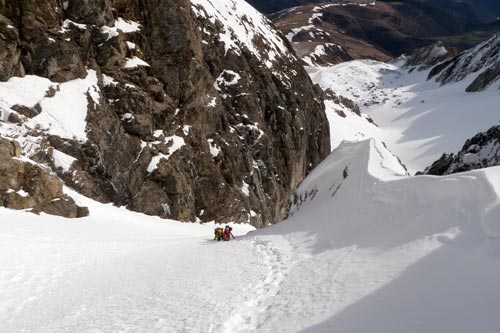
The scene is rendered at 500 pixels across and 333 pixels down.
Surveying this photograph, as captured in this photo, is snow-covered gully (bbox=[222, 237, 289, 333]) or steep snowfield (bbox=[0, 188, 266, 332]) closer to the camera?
snow-covered gully (bbox=[222, 237, 289, 333])

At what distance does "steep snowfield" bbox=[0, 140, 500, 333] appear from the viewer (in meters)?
8.95

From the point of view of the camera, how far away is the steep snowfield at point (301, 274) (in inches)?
352

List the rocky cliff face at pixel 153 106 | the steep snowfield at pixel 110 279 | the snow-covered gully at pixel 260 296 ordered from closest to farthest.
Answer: the snow-covered gully at pixel 260 296 < the steep snowfield at pixel 110 279 < the rocky cliff face at pixel 153 106

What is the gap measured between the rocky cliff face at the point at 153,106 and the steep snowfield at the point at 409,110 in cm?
3335

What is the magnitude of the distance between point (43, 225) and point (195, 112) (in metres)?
22.3

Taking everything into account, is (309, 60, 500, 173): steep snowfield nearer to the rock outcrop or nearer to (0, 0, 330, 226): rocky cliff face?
(0, 0, 330, 226): rocky cliff face

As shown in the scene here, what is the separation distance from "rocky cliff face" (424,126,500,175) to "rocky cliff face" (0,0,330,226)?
22.3 meters

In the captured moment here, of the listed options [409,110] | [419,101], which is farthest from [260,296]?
[419,101]

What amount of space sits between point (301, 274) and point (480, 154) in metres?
15.2

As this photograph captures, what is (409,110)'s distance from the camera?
11619 cm

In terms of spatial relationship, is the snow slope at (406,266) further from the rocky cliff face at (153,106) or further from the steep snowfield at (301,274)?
the rocky cliff face at (153,106)

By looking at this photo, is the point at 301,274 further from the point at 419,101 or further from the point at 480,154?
the point at 419,101

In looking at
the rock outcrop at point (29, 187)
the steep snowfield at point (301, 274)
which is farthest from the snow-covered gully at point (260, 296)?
the rock outcrop at point (29, 187)

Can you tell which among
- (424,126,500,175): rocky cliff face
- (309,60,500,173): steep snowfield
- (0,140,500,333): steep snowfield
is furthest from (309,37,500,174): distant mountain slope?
(0,140,500,333): steep snowfield
